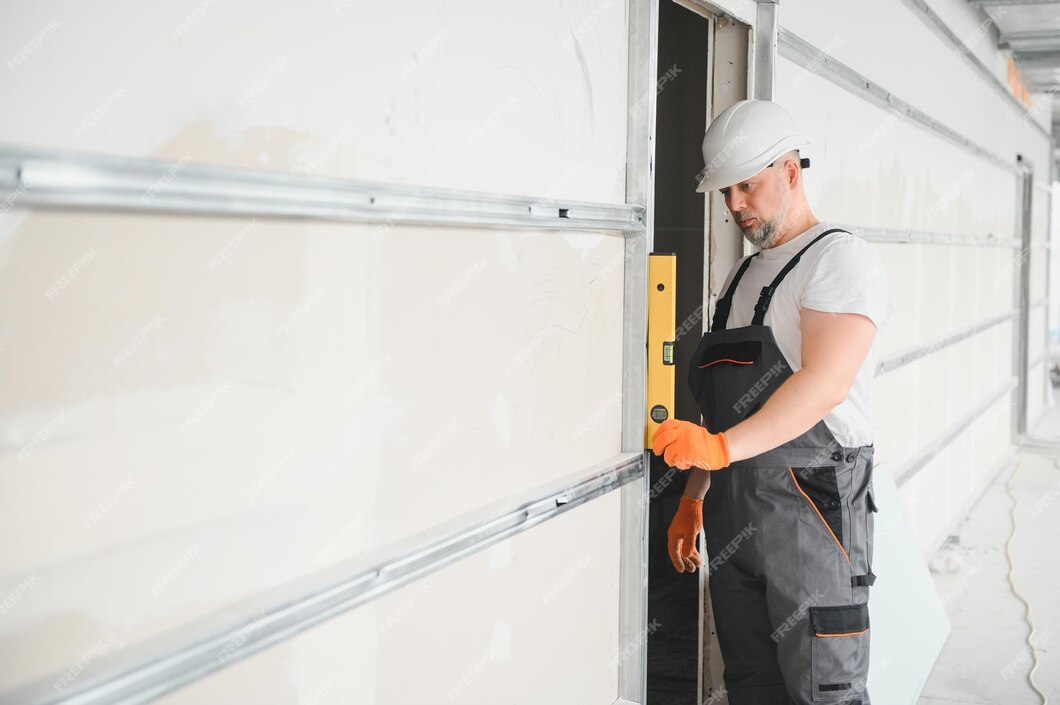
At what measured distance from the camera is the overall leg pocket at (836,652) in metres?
2.32

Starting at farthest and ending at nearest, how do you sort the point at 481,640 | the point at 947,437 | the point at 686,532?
the point at 947,437
the point at 686,532
the point at 481,640

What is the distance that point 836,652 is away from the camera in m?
2.34

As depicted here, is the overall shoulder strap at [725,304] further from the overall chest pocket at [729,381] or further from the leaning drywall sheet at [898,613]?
the leaning drywall sheet at [898,613]

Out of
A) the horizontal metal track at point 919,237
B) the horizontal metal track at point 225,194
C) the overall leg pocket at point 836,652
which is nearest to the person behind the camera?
the horizontal metal track at point 225,194

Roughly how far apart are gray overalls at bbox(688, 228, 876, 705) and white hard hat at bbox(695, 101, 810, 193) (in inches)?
8.8

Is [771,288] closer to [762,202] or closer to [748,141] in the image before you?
[762,202]

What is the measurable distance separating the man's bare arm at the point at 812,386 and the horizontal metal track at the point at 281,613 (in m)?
0.44

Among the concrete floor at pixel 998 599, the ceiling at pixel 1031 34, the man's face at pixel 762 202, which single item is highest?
the ceiling at pixel 1031 34

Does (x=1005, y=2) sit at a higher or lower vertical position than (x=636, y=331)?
higher

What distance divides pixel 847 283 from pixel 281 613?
1.39 m

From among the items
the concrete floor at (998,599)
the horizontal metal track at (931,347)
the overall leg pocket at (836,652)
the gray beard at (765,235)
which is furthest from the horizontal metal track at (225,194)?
the concrete floor at (998,599)

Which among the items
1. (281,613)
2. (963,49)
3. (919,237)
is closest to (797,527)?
(281,613)

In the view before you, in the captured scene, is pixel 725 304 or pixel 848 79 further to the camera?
pixel 848 79

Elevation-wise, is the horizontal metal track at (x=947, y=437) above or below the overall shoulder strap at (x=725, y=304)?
below
